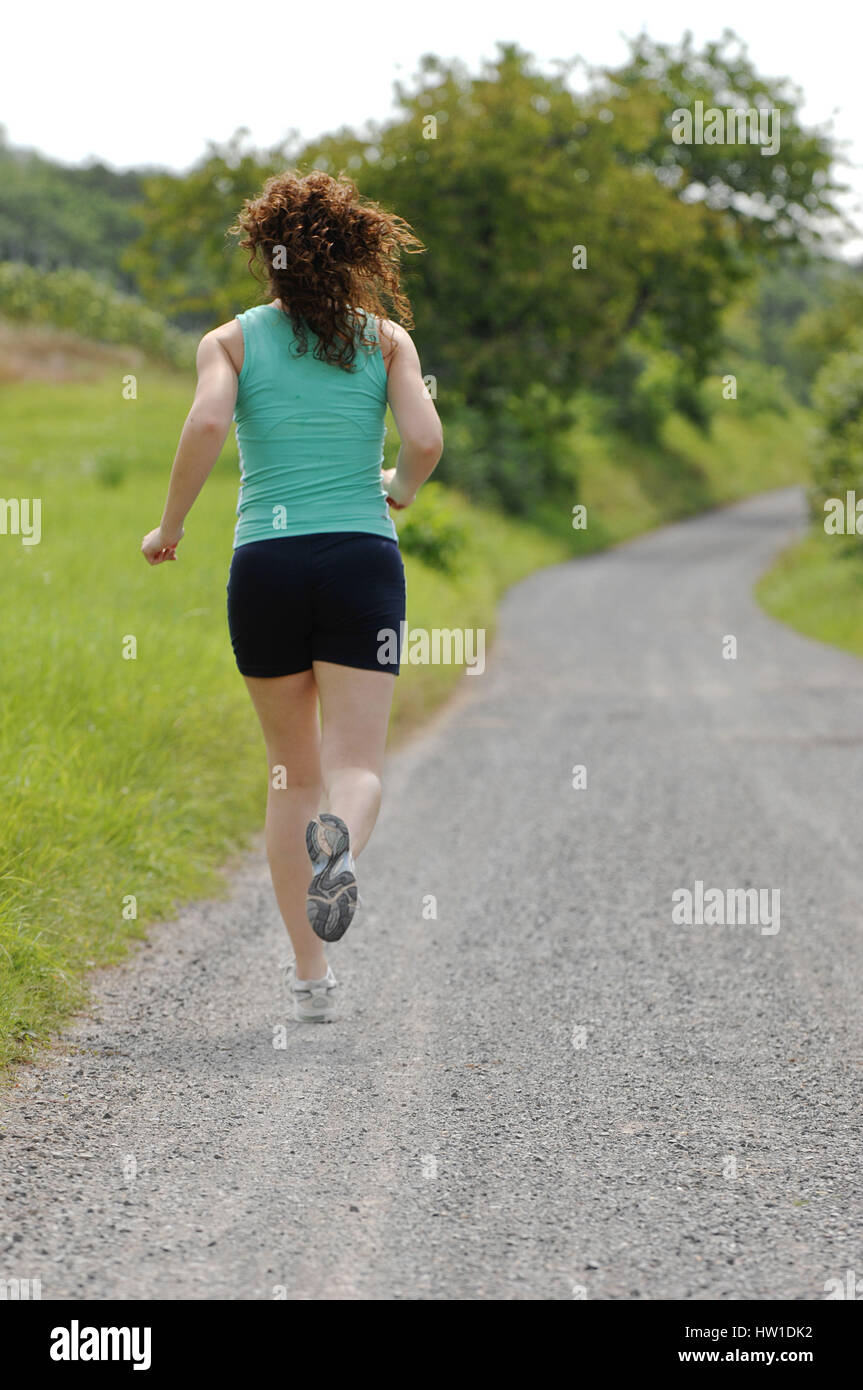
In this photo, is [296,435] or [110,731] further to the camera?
[110,731]

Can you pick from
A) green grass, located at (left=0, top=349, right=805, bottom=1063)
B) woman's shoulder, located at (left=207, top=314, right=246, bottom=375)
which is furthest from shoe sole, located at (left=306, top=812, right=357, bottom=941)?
woman's shoulder, located at (left=207, top=314, right=246, bottom=375)

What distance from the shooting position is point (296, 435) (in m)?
3.61

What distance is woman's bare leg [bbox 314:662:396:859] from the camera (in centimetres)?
365

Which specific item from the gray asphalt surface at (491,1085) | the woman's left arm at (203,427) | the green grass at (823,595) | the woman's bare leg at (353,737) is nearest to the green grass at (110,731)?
the gray asphalt surface at (491,1085)

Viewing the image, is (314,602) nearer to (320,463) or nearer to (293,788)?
(320,463)

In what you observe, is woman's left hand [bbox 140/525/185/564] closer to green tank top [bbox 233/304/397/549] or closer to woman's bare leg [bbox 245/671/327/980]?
green tank top [bbox 233/304/397/549]

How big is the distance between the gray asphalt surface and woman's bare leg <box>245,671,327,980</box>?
284mm

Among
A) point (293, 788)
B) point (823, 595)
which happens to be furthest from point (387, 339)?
point (823, 595)

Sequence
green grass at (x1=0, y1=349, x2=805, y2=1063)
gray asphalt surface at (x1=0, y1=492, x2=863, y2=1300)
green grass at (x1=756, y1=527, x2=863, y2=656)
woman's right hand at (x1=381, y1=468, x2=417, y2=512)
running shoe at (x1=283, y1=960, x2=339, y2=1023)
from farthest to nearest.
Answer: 1. green grass at (x1=756, y1=527, x2=863, y2=656)
2. green grass at (x1=0, y1=349, x2=805, y2=1063)
3. running shoe at (x1=283, y1=960, x2=339, y2=1023)
4. woman's right hand at (x1=381, y1=468, x2=417, y2=512)
5. gray asphalt surface at (x1=0, y1=492, x2=863, y2=1300)

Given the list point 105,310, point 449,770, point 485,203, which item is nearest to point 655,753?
point 449,770

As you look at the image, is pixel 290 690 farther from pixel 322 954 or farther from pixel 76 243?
pixel 76 243

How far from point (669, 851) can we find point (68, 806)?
277 centimetres

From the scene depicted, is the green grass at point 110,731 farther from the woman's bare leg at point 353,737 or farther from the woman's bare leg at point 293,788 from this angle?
the woman's bare leg at point 353,737

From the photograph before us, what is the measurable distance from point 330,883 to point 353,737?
0.48 metres
